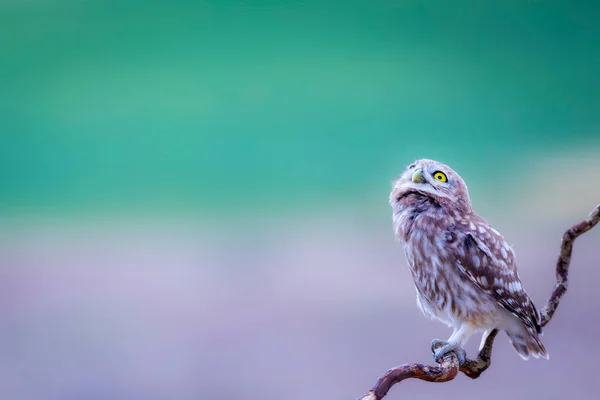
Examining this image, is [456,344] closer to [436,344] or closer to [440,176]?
[436,344]

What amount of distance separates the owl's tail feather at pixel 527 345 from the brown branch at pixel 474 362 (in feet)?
0.25

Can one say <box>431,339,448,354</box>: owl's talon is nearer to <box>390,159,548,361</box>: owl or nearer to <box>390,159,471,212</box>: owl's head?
<box>390,159,548,361</box>: owl

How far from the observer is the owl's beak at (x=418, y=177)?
2.01 meters

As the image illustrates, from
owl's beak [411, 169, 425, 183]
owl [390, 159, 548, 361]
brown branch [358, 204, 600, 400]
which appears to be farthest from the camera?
owl [390, 159, 548, 361]

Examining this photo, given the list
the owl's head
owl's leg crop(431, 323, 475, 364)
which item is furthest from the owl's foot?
the owl's head

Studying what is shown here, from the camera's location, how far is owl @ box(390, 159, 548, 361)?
212 centimetres

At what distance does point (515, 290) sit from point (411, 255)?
387 millimetres

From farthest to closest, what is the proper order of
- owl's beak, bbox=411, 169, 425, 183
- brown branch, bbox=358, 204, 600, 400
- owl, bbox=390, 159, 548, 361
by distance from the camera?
1. owl, bbox=390, 159, 548, 361
2. owl's beak, bbox=411, 169, 425, 183
3. brown branch, bbox=358, 204, 600, 400

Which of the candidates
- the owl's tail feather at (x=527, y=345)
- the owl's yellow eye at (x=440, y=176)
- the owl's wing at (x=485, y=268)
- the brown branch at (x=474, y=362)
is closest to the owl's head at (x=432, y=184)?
the owl's yellow eye at (x=440, y=176)

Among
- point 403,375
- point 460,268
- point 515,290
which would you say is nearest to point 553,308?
point 515,290

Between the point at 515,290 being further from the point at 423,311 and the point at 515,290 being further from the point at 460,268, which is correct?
the point at 423,311

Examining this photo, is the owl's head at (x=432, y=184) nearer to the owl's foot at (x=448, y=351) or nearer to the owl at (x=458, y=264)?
the owl at (x=458, y=264)

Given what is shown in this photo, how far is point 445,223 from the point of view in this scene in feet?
6.99

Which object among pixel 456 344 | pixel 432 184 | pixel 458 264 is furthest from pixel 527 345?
pixel 432 184
